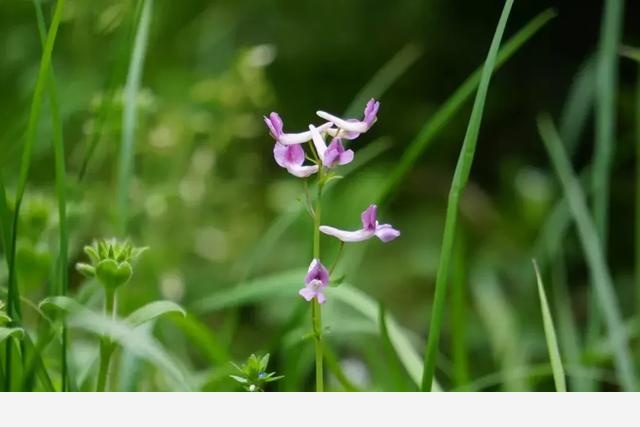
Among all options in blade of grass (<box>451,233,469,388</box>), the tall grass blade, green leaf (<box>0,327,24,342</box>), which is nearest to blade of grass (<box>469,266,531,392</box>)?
blade of grass (<box>451,233,469,388</box>)

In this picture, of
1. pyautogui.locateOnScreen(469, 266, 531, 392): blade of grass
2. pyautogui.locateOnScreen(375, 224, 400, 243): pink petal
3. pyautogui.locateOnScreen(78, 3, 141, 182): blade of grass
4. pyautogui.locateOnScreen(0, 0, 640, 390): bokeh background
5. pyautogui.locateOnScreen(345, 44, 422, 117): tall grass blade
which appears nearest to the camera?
pyautogui.locateOnScreen(375, 224, 400, 243): pink petal

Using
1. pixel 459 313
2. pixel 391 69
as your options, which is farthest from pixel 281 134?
pixel 391 69

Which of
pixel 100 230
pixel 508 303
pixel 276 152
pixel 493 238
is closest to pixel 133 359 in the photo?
pixel 276 152

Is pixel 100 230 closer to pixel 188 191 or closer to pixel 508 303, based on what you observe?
pixel 188 191

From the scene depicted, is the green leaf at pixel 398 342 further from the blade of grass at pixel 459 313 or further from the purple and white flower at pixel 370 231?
the purple and white flower at pixel 370 231

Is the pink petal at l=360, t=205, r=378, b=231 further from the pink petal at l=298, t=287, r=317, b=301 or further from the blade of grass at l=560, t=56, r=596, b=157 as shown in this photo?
the blade of grass at l=560, t=56, r=596, b=157

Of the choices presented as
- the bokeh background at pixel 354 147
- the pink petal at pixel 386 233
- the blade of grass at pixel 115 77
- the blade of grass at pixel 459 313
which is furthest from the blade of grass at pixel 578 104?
the pink petal at pixel 386 233
